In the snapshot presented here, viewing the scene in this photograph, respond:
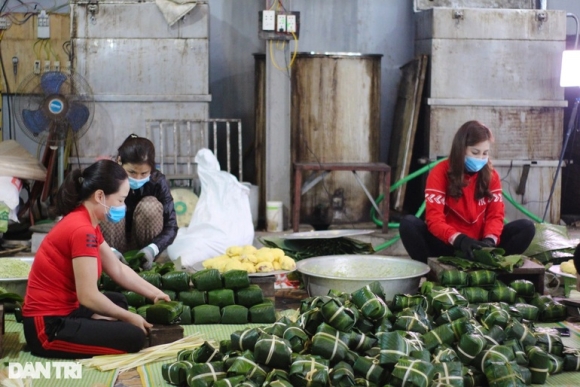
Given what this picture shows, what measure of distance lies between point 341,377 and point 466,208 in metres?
2.58

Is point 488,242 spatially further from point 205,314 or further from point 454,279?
point 205,314

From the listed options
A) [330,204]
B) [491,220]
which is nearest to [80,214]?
[491,220]

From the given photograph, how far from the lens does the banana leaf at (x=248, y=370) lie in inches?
131

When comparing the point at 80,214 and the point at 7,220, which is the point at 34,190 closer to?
the point at 7,220

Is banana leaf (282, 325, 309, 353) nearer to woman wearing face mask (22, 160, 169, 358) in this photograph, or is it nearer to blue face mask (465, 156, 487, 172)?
woman wearing face mask (22, 160, 169, 358)

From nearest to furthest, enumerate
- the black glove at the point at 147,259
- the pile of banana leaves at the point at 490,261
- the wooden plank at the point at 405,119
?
the pile of banana leaves at the point at 490,261 < the black glove at the point at 147,259 < the wooden plank at the point at 405,119

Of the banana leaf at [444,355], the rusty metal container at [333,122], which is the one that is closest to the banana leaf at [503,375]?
the banana leaf at [444,355]

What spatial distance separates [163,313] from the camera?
13.5ft

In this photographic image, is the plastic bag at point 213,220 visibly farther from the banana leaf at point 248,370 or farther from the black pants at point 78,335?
the banana leaf at point 248,370

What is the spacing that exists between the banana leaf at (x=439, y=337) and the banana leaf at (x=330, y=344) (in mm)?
371

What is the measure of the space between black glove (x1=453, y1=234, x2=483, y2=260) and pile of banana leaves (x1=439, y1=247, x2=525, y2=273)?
0.08 meters

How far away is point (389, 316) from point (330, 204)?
4205 mm

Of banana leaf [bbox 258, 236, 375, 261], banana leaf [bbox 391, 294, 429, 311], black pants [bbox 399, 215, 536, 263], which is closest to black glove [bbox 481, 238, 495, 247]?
black pants [bbox 399, 215, 536, 263]

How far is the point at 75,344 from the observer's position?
3891 mm
